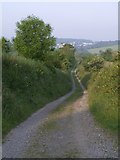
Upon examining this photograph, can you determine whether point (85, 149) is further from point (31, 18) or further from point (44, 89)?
point (31, 18)

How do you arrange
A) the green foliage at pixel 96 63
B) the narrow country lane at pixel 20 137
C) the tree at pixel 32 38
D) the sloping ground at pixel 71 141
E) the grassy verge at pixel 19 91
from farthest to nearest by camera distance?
the green foliage at pixel 96 63
the tree at pixel 32 38
the grassy verge at pixel 19 91
the narrow country lane at pixel 20 137
the sloping ground at pixel 71 141

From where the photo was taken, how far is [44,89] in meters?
36.4

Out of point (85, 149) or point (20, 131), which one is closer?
point (85, 149)

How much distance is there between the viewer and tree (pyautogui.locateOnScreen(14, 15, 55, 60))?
46.5 m

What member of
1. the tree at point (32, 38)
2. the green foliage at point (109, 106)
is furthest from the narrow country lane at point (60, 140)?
the tree at point (32, 38)

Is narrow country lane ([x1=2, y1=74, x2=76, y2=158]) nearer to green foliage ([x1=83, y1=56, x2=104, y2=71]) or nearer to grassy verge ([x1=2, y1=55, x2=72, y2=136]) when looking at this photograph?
grassy verge ([x1=2, y1=55, x2=72, y2=136])

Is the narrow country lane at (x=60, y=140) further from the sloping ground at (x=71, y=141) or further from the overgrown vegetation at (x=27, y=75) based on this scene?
the overgrown vegetation at (x=27, y=75)

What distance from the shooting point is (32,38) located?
152ft

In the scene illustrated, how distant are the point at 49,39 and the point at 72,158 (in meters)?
38.0

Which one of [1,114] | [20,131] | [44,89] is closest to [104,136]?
[20,131]

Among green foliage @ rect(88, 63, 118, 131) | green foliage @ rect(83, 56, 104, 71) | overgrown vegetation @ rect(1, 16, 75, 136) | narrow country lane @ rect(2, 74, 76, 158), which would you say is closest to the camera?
narrow country lane @ rect(2, 74, 76, 158)

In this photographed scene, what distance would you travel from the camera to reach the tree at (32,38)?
153 feet

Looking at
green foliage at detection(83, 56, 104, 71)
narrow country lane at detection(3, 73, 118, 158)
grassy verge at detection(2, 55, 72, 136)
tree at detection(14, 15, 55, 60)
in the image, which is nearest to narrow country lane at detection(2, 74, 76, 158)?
narrow country lane at detection(3, 73, 118, 158)

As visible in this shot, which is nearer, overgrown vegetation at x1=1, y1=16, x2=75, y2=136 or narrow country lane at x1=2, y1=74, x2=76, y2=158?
narrow country lane at x1=2, y1=74, x2=76, y2=158
